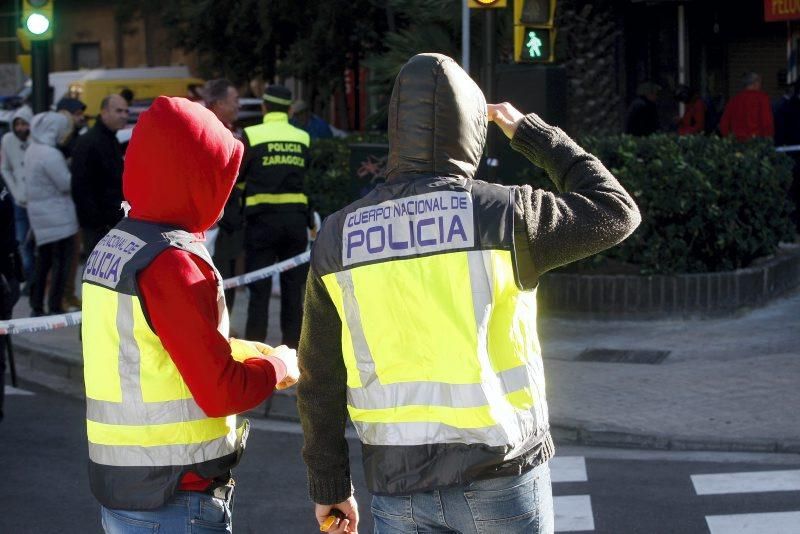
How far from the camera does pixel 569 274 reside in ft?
37.0

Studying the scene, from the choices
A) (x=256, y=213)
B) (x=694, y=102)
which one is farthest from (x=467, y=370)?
(x=694, y=102)

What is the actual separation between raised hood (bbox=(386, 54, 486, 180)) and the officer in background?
586 centimetres

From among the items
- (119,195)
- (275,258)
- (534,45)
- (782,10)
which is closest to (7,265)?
(275,258)

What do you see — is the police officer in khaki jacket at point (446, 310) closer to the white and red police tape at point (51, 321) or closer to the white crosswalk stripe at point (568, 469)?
the white and red police tape at point (51, 321)

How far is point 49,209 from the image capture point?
11.4 metres

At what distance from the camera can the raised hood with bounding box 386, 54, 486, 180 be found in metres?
3.04

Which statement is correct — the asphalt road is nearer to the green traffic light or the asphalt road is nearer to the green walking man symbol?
the green walking man symbol

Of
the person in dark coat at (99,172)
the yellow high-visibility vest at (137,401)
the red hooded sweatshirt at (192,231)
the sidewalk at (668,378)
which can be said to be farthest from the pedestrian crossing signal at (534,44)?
the yellow high-visibility vest at (137,401)

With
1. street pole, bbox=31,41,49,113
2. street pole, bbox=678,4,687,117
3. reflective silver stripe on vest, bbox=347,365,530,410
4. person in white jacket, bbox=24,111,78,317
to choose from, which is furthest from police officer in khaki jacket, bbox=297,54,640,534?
street pole, bbox=678,4,687,117

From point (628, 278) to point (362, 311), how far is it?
324 inches

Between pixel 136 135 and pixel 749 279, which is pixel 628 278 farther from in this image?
pixel 136 135

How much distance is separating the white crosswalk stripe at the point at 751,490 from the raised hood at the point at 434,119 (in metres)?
3.30

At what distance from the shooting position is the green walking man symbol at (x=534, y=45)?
11.4 m

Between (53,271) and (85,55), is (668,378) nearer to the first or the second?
(53,271)
